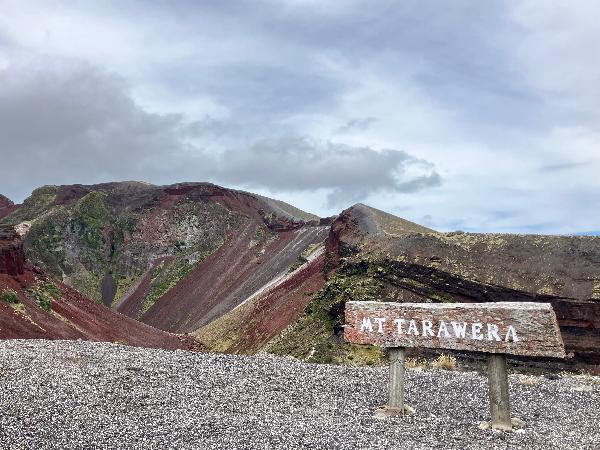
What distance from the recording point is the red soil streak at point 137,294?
8150cm

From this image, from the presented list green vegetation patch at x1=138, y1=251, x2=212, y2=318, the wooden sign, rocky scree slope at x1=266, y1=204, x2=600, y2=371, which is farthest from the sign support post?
green vegetation patch at x1=138, y1=251, x2=212, y2=318

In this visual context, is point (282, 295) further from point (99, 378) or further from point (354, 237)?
point (99, 378)

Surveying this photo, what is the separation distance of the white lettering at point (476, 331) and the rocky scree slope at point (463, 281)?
1438 cm

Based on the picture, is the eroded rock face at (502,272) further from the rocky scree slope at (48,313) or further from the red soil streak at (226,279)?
the red soil streak at (226,279)

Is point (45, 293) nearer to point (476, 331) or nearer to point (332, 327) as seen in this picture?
point (332, 327)

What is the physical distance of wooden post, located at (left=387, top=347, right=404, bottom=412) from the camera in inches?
508

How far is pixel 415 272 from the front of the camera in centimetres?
3173

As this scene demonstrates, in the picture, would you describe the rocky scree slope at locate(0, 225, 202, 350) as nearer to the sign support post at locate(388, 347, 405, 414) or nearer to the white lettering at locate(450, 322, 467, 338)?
the sign support post at locate(388, 347, 405, 414)

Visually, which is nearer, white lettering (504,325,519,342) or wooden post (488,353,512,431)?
wooden post (488,353,512,431)

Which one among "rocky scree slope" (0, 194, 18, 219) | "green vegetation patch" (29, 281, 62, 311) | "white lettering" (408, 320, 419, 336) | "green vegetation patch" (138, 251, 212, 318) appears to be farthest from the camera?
"rocky scree slope" (0, 194, 18, 219)

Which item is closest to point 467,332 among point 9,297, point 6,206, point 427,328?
point 427,328

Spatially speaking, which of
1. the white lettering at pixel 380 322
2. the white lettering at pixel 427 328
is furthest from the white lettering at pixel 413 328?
the white lettering at pixel 380 322

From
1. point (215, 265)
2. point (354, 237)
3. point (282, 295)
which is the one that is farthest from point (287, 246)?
point (354, 237)

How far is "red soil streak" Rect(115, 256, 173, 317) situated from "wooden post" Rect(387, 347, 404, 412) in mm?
70270
